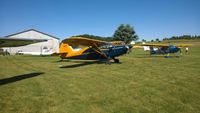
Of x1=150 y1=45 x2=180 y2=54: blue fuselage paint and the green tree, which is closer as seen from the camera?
x1=150 y1=45 x2=180 y2=54: blue fuselage paint

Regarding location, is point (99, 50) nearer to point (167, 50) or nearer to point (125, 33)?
point (167, 50)

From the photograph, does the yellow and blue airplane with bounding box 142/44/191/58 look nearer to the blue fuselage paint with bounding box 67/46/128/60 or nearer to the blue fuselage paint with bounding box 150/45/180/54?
the blue fuselage paint with bounding box 150/45/180/54

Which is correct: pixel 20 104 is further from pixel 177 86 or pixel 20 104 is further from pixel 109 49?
pixel 109 49

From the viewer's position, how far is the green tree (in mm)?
75750

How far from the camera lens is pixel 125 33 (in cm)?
7588

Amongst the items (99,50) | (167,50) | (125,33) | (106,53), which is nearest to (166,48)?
(167,50)

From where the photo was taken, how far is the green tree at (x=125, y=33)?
75750mm

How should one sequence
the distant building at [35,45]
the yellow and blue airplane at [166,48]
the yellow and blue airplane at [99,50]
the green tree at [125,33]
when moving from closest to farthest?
the yellow and blue airplane at [99,50] → the yellow and blue airplane at [166,48] → the distant building at [35,45] → the green tree at [125,33]

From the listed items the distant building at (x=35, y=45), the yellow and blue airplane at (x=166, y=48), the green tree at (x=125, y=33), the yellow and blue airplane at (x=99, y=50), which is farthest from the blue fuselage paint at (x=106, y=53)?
the green tree at (x=125, y=33)

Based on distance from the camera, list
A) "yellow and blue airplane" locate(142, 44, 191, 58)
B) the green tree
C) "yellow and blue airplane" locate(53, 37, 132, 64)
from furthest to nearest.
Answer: the green tree, "yellow and blue airplane" locate(142, 44, 191, 58), "yellow and blue airplane" locate(53, 37, 132, 64)

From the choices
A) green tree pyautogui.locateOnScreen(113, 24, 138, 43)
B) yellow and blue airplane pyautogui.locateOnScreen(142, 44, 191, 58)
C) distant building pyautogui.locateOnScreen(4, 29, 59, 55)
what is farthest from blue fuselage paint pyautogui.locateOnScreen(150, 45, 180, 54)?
green tree pyautogui.locateOnScreen(113, 24, 138, 43)

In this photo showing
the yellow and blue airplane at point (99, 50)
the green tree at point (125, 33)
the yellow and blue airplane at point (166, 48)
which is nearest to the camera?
the yellow and blue airplane at point (99, 50)

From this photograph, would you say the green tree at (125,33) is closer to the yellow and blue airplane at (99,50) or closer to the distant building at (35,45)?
the distant building at (35,45)

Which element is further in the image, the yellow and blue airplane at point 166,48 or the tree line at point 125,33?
the tree line at point 125,33
